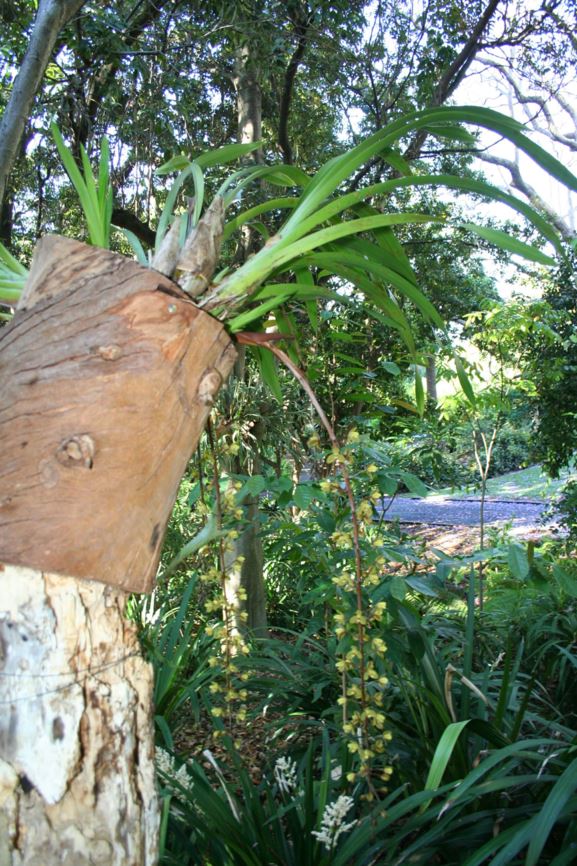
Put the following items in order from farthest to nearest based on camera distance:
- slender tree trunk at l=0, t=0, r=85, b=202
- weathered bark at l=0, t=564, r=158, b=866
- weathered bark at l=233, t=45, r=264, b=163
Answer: weathered bark at l=233, t=45, r=264, b=163 < slender tree trunk at l=0, t=0, r=85, b=202 < weathered bark at l=0, t=564, r=158, b=866

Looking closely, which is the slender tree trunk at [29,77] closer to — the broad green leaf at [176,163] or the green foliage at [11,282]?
the broad green leaf at [176,163]

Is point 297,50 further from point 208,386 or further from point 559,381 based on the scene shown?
point 208,386

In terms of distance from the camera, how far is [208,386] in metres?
0.68

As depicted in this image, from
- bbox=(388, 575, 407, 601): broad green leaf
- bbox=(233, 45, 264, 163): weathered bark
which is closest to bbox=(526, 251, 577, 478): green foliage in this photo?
bbox=(233, 45, 264, 163): weathered bark

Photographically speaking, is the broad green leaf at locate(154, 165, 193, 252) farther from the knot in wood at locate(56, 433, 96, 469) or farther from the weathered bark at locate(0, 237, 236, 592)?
the knot in wood at locate(56, 433, 96, 469)

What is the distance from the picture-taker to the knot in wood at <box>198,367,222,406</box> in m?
0.68

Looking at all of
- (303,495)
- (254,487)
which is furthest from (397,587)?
(254,487)

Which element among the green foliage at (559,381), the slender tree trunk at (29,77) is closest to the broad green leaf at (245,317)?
the slender tree trunk at (29,77)

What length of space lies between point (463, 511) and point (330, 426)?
9.60 m

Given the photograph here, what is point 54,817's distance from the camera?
22.2 inches

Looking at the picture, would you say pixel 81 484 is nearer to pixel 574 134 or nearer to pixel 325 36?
pixel 325 36

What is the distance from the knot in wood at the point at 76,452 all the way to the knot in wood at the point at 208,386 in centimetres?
13

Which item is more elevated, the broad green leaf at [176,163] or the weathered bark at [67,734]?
the broad green leaf at [176,163]

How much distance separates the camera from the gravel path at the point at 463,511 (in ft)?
28.6
